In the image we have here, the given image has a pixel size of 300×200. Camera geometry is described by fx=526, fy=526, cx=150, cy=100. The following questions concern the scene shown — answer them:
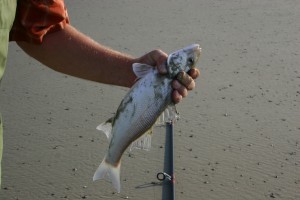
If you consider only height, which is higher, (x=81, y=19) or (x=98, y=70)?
(x=81, y=19)

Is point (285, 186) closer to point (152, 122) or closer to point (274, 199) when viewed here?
point (274, 199)

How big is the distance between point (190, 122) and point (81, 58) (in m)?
2.71

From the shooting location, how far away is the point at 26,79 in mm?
6438

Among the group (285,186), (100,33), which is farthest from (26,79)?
(285,186)

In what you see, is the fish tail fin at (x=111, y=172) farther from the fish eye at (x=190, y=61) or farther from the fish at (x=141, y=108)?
the fish eye at (x=190, y=61)

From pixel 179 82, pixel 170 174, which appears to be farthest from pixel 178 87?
pixel 170 174

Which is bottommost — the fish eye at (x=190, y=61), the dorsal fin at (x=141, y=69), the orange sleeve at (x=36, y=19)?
the dorsal fin at (x=141, y=69)

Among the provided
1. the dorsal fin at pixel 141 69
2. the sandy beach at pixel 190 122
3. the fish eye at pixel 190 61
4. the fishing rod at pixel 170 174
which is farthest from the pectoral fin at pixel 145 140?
the sandy beach at pixel 190 122

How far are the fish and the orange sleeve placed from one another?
0.46 m

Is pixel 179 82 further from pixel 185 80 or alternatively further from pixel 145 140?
pixel 145 140

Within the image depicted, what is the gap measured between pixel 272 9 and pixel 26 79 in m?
4.58

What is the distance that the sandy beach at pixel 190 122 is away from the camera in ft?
13.9

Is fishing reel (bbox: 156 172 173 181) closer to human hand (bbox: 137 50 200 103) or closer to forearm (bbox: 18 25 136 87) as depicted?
forearm (bbox: 18 25 136 87)

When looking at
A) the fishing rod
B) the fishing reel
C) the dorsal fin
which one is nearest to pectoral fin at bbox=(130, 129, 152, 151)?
the dorsal fin
